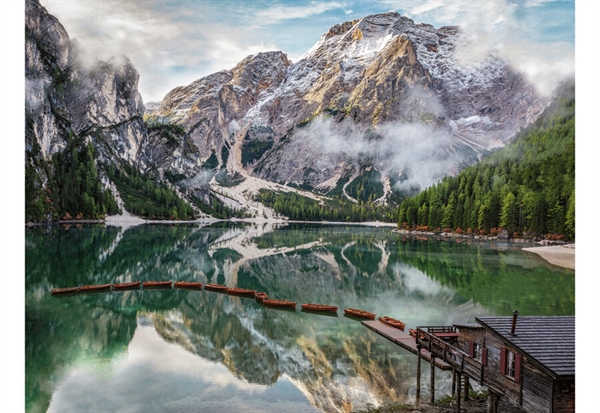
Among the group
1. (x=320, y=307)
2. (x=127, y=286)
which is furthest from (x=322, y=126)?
(x=320, y=307)

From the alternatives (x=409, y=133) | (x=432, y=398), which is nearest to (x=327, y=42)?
(x=409, y=133)

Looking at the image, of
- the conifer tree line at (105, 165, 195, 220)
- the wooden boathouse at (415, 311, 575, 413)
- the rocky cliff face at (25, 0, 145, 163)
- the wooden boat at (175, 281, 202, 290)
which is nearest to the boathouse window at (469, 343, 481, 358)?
the wooden boathouse at (415, 311, 575, 413)

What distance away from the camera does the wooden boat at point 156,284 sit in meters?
21.3

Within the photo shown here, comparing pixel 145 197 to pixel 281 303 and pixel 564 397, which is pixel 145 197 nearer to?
pixel 281 303

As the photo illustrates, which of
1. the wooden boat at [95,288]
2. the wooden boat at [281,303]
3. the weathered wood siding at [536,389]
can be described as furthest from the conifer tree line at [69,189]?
the weathered wood siding at [536,389]

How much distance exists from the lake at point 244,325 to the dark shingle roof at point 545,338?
2972mm

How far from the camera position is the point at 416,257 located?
1271 inches

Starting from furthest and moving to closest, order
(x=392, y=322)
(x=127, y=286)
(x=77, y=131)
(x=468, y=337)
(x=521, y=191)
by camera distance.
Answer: (x=77, y=131)
(x=521, y=191)
(x=127, y=286)
(x=392, y=322)
(x=468, y=337)

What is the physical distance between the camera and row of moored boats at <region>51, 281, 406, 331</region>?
16237 mm

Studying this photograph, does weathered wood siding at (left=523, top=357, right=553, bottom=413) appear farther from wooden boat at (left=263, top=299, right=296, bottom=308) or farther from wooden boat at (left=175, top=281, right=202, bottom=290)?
wooden boat at (left=175, top=281, right=202, bottom=290)

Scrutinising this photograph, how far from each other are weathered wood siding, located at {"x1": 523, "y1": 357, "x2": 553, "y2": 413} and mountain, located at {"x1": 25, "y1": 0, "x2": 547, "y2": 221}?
70.0 metres

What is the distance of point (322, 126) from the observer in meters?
171

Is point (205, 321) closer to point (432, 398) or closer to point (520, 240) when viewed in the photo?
point (432, 398)

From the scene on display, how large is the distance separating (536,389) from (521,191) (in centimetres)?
3153
